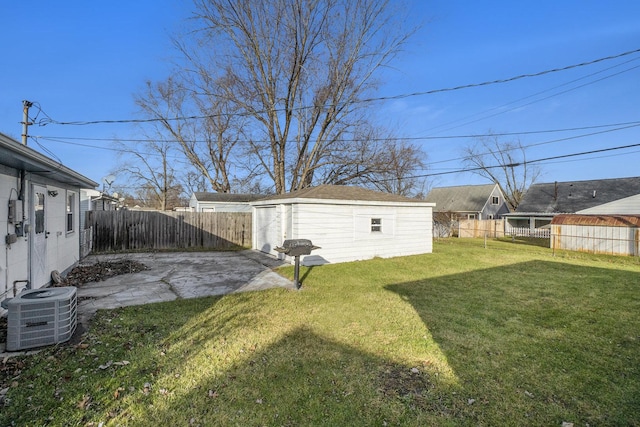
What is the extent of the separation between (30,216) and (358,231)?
8455 mm

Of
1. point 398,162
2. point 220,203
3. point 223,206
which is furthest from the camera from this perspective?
point 398,162

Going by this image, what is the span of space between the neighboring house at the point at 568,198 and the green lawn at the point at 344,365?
19.4 meters

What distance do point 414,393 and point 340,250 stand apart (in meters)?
7.39

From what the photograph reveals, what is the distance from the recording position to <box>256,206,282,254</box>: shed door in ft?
37.8

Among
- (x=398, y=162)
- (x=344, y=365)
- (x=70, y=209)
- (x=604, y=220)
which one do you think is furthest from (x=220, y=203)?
(x=604, y=220)

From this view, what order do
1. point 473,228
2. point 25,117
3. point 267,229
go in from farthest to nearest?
point 473,228, point 267,229, point 25,117

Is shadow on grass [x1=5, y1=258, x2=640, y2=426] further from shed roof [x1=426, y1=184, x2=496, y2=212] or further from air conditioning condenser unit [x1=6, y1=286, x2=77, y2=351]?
shed roof [x1=426, y1=184, x2=496, y2=212]

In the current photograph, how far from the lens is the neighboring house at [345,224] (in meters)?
9.73

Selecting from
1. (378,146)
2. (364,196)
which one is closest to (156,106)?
(378,146)

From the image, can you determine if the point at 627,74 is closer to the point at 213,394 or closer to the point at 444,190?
the point at 213,394

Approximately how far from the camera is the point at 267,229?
1223cm

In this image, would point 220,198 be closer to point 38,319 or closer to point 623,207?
point 38,319

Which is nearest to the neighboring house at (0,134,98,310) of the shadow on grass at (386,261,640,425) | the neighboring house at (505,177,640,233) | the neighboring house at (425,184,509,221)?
the shadow on grass at (386,261,640,425)

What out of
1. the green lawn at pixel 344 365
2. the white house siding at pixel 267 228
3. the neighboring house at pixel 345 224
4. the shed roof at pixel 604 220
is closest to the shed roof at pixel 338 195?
the neighboring house at pixel 345 224
